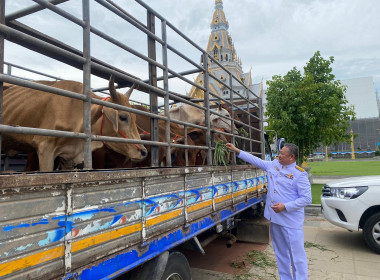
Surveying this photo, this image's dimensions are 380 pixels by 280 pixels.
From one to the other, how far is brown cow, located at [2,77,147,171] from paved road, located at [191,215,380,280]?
8.28ft

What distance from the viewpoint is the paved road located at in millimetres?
4383

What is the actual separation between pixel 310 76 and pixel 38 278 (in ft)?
44.1

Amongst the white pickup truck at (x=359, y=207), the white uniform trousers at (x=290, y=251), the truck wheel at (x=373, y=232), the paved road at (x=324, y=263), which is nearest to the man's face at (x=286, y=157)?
the white uniform trousers at (x=290, y=251)

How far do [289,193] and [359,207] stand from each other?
2.83 metres

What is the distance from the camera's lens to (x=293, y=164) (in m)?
3.68

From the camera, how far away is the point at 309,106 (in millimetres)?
12961

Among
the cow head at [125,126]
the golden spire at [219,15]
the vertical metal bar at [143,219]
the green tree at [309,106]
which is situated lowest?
the vertical metal bar at [143,219]

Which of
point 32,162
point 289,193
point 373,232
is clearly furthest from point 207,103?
point 373,232

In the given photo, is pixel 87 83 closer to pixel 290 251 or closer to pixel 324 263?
pixel 290 251

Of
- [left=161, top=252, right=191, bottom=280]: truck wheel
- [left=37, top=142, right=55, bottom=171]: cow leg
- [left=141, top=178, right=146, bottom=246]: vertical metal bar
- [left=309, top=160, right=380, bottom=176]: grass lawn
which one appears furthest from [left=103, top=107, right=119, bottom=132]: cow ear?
[left=309, top=160, right=380, bottom=176]: grass lawn

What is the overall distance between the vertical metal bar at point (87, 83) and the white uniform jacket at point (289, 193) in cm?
237

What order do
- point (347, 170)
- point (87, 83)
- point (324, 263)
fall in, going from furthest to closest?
point (347, 170), point (324, 263), point (87, 83)

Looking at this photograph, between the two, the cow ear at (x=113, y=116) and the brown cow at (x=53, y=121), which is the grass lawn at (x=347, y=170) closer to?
the brown cow at (x=53, y=121)

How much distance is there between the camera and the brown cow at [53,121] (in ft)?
10.9
